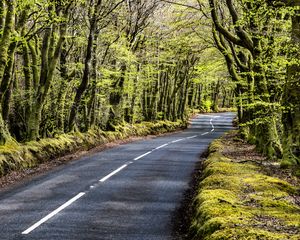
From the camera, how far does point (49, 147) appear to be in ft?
66.9

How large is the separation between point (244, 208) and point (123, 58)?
2187 cm

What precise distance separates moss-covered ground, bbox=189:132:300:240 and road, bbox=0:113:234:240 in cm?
112

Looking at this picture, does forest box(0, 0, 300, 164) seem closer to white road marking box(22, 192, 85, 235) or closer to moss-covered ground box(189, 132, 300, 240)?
moss-covered ground box(189, 132, 300, 240)

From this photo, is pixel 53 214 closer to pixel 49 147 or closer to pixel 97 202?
pixel 97 202

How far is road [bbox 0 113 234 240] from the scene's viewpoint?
8695 mm

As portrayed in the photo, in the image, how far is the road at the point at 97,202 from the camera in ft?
28.5

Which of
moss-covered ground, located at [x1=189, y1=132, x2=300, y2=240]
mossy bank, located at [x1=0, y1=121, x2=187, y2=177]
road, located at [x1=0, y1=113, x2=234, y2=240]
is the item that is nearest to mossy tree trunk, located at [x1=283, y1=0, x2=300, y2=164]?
moss-covered ground, located at [x1=189, y1=132, x2=300, y2=240]

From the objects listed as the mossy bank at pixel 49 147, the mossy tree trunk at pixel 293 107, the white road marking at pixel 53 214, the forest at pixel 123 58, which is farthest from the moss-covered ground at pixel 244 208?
the mossy bank at pixel 49 147

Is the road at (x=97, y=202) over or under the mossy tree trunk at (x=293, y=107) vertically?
under

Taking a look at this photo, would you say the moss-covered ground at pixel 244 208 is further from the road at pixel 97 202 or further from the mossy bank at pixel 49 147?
the mossy bank at pixel 49 147

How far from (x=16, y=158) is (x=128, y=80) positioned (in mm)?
19896

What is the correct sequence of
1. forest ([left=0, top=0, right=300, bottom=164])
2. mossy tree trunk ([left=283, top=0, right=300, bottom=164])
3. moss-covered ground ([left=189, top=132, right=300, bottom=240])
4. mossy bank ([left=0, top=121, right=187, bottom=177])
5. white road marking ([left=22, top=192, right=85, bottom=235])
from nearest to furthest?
moss-covered ground ([left=189, top=132, right=300, bottom=240]) < white road marking ([left=22, top=192, right=85, bottom=235]) < mossy tree trunk ([left=283, top=0, right=300, bottom=164]) < forest ([left=0, top=0, right=300, bottom=164]) < mossy bank ([left=0, top=121, right=187, bottom=177])

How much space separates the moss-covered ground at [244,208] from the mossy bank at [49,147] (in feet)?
25.0

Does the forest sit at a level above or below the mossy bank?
above
